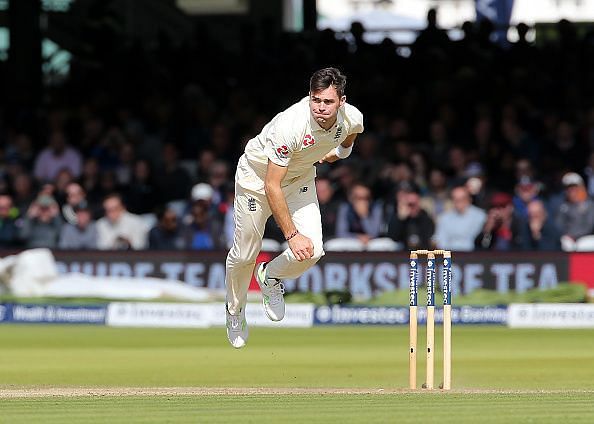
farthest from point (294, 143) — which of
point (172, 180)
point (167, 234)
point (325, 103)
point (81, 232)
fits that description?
point (172, 180)

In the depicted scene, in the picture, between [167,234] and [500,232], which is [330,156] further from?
[167,234]

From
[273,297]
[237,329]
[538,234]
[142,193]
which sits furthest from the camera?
[142,193]

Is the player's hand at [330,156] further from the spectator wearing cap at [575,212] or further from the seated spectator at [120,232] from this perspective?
the seated spectator at [120,232]

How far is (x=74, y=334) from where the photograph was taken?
12156 mm

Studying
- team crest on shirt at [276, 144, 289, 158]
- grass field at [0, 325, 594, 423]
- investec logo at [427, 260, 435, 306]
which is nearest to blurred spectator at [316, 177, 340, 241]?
grass field at [0, 325, 594, 423]

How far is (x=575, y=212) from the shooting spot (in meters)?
13.4

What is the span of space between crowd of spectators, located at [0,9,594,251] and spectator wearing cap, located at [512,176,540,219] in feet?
0.07

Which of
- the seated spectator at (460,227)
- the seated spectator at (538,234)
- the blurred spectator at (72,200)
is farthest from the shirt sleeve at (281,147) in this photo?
the blurred spectator at (72,200)

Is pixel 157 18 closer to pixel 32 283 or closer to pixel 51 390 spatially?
pixel 32 283

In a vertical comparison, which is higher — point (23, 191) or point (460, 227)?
point (23, 191)

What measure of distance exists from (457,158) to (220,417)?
8817 mm

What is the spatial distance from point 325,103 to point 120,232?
723cm

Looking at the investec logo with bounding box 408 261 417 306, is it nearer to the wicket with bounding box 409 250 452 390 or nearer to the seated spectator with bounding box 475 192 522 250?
the wicket with bounding box 409 250 452 390

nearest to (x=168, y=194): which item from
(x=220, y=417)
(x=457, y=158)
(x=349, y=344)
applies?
(x=457, y=158)
